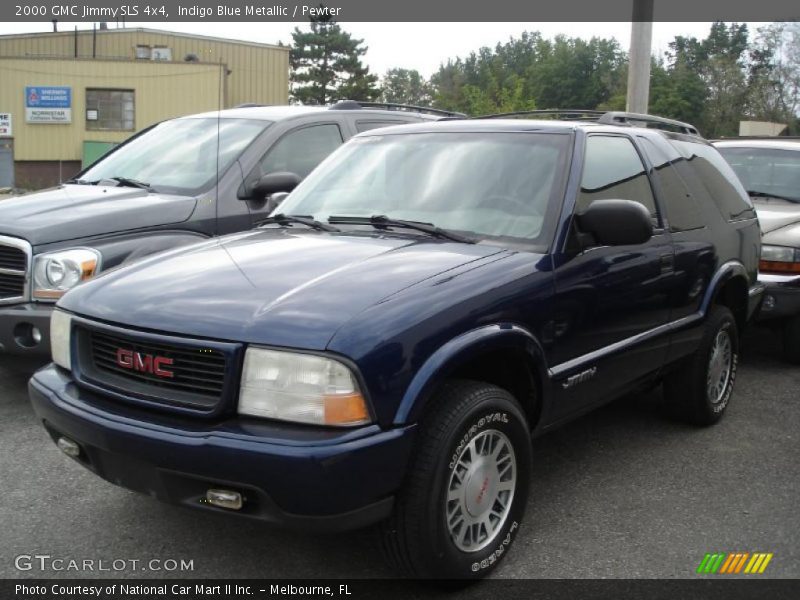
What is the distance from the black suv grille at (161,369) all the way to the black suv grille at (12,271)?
6.81 feet

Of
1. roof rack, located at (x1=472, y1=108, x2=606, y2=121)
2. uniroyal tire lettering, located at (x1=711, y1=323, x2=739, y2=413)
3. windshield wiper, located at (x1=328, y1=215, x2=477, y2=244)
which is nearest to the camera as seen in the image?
windshield wiper, located at (x1=328, y1=215, x2=477, y2=244)

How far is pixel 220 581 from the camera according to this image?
3.21 meters

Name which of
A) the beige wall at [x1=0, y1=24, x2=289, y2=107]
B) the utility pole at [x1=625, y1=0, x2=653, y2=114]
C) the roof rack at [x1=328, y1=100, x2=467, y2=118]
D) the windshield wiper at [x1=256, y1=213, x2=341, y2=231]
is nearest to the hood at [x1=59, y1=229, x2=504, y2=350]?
the windshield wiper at [x1=256, y1=213, x2=341, y2=231]

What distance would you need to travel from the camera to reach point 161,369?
9.57ft

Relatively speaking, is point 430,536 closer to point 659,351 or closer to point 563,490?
point 563,490

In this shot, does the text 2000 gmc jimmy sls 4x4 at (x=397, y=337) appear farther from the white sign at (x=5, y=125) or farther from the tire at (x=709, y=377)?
the white sign at (x=5, y=125)

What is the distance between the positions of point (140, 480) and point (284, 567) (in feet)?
2.51

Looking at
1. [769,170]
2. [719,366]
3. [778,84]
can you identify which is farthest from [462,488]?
[778,84]

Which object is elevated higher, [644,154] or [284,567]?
[644,154]

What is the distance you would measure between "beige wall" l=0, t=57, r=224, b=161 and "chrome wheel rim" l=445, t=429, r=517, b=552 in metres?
36.9

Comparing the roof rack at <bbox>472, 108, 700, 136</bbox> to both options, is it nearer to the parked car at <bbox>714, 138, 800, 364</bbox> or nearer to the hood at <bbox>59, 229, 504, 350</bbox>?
the parked car at <bbox>714, 138, 800, 364</bbox>

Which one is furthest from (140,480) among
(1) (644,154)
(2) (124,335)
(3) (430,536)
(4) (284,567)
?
(1) (644,154)

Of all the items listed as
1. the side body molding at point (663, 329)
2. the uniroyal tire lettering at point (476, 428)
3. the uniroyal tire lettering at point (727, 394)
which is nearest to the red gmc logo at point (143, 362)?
the uniroyal tire lettering at point (476, 428)

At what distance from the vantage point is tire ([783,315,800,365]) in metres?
6.49
